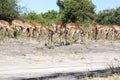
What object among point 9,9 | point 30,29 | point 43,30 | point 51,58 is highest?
point 9,9

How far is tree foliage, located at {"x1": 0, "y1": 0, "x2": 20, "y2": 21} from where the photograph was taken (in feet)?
117

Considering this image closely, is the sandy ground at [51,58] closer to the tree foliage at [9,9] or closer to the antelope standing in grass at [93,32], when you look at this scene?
the antelope standing in grass at [93,32]

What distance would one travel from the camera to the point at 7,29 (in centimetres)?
2933

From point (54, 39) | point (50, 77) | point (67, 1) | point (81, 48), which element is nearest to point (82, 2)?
point (67, 1)

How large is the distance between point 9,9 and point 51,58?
16.3 metres

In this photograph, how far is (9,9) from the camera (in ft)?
117

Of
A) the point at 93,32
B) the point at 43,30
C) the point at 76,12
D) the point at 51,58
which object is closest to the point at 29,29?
the point at 43,30

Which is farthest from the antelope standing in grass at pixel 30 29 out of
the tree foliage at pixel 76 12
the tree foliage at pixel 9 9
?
the tree foliage at pixel 76 12

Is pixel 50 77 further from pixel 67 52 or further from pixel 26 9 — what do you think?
pixel 26 9

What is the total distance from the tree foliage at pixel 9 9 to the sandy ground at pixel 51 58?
1013 cm

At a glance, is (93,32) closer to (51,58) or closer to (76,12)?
(76,12)

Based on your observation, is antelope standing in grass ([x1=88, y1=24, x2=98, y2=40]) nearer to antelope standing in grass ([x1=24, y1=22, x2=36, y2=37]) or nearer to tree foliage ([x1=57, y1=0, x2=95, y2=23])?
antelope standing in grass ([x1=24, y1=22, x2=36, y2=37])

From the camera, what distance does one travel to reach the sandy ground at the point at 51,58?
14945 mm

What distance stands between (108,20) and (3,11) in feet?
61.5
